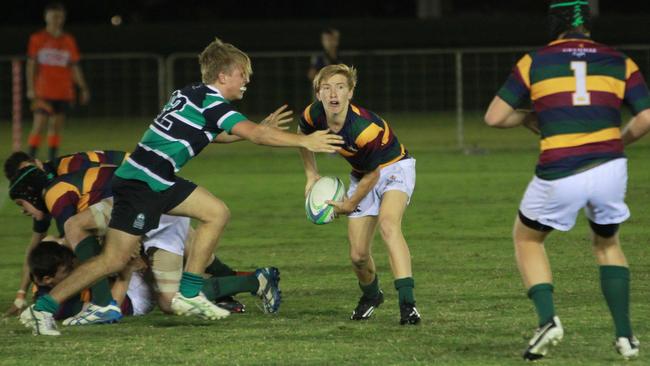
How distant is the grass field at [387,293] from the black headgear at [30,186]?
81cm

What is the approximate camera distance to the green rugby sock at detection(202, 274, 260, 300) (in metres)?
8.64

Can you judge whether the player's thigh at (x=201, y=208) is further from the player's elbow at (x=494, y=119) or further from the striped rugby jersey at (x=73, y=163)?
the player's elbow at (x=494, y=119)

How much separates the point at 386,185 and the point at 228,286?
1283 mm

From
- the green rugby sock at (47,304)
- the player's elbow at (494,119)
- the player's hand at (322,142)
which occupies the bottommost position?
the green rugby sock at (47,304)

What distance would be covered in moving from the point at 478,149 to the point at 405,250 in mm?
12741

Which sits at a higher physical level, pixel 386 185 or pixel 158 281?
pixel 386 185

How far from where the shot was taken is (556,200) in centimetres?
642

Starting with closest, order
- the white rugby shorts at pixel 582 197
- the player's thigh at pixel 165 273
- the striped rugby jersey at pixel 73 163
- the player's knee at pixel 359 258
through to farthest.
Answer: the white rugby shorts at pixel 582 197
the player's knee at pixel 359 258
the player's thigh at pixel 165 273
the striped rugby jersey at pixel 73 163

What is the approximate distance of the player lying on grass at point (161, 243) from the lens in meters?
8.52

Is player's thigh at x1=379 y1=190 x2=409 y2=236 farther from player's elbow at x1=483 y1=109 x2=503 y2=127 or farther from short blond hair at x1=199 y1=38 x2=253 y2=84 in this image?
player's elbow at x1=483 y1=109 x2=503 y2=127

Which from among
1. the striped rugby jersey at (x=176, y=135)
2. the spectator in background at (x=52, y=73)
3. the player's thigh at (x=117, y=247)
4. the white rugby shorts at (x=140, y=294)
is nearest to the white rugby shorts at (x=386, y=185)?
the striped rugby jersey at (x=176, y=135)

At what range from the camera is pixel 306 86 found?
26281 mm

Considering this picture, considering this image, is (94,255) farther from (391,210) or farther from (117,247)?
(391,210)

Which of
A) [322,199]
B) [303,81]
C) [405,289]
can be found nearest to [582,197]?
[405,289]
